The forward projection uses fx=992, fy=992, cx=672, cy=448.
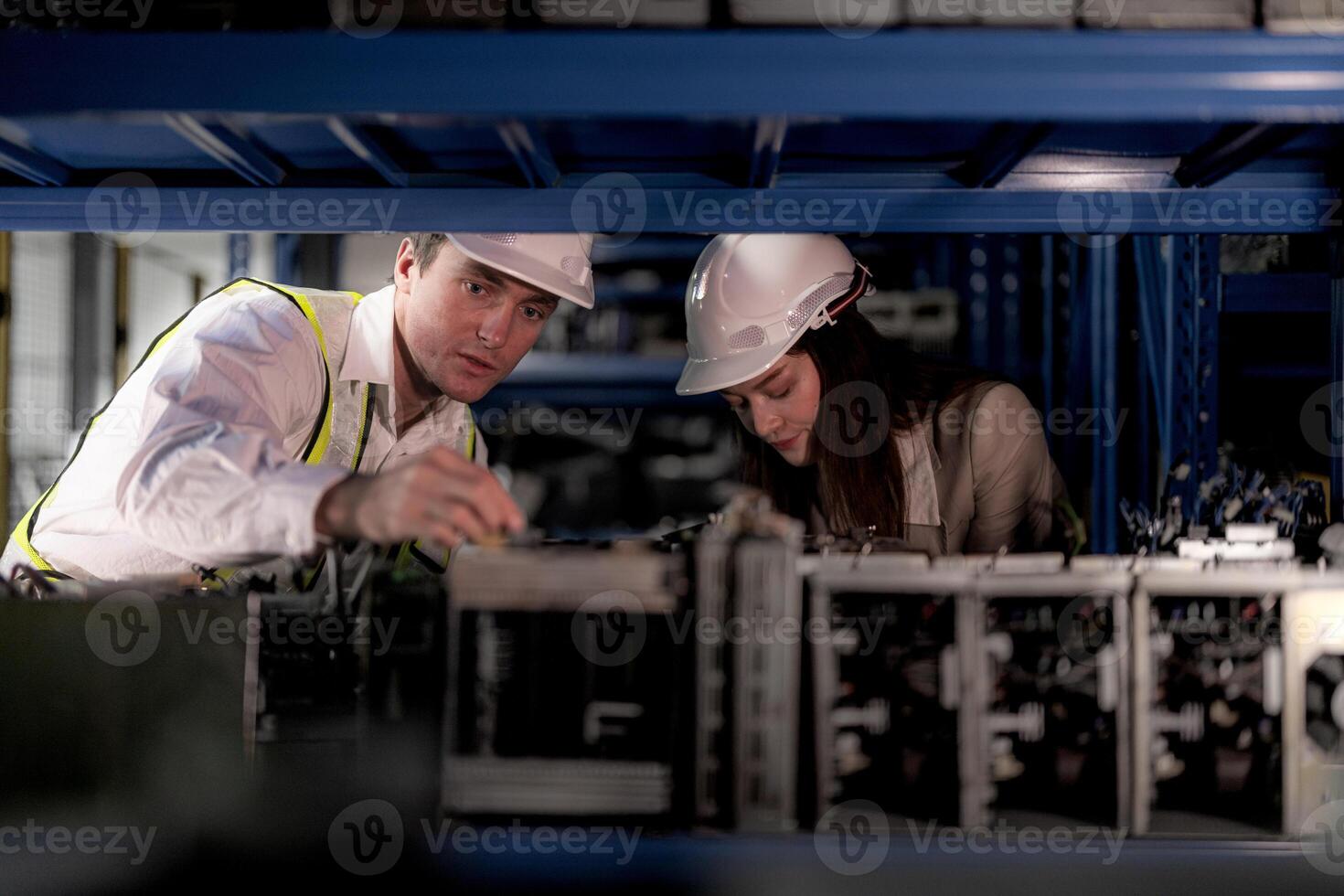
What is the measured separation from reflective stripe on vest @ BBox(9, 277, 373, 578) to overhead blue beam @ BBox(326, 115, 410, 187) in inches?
14.2

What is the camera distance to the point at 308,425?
6.18ft

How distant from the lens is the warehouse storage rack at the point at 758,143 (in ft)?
3.87

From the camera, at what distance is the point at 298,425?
186cm

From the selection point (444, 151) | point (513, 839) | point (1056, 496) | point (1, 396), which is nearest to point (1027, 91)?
point (444, 151)

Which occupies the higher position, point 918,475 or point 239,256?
point 239,256

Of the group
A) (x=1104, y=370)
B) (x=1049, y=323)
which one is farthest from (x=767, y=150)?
(x=1049, y=323)

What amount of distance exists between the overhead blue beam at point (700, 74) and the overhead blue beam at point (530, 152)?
148 mm

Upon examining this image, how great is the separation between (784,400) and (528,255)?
65 centimetres

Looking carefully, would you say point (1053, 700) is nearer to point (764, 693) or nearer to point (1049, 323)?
point (764, 693)

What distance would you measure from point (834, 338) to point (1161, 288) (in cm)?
108

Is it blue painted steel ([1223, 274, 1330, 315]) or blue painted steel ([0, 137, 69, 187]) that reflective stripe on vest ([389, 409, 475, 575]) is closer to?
blue painted steel ([0, 137, 69, 187])

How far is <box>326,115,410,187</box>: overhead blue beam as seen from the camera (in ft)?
4.66

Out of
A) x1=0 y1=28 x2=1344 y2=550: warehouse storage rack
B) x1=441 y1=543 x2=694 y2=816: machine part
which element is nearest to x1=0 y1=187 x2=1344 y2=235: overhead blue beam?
x1=0 y1=28 x2=1344 y2=550: warehouse storage rack

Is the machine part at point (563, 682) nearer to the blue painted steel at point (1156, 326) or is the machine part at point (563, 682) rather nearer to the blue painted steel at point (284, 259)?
the blue painted steel at point (1156, 326)
